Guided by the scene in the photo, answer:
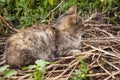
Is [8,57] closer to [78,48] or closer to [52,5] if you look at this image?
[78,48]

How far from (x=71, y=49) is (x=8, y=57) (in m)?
0.88

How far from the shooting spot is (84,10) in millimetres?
6566

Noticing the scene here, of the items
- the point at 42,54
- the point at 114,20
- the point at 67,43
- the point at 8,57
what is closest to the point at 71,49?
the point at 67,43

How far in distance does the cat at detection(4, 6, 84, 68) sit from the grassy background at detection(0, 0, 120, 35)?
0.86 metres

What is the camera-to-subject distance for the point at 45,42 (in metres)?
4.87

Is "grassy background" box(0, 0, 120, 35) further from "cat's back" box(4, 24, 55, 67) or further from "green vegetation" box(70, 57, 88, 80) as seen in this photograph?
"green vegetation" box(70, 57, 88, 80)

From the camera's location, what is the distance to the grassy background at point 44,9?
20.1 ft

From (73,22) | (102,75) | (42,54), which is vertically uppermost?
(73,22)

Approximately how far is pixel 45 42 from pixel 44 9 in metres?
1.72

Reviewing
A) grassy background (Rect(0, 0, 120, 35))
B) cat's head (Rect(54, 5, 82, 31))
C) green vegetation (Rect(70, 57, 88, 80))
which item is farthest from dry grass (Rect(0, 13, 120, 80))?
grassy background (Rect(0, 0, 120, 35))

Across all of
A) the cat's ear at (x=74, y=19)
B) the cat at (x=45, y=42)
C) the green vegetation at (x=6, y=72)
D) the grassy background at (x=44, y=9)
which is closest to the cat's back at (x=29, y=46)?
the cat at (x=45, y=42)

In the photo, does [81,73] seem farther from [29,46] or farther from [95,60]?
[29,46]

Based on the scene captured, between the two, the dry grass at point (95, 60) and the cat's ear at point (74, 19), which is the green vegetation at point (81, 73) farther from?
the cat's ear at point (74, 19)

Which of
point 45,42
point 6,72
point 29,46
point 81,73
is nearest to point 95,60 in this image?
point 81,73
